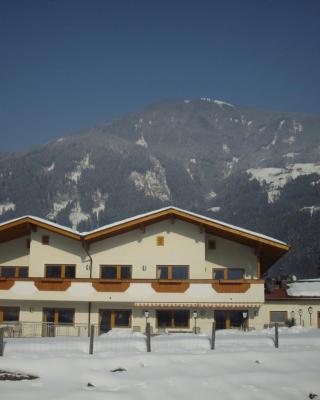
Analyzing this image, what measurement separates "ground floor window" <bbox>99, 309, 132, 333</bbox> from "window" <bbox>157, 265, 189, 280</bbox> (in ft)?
9.01

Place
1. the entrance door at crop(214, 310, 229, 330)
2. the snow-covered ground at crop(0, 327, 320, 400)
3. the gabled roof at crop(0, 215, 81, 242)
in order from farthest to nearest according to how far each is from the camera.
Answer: the gabled roof at crop(0, 215, 81, 242), the entrance door at crop(214, 310, 229, 330), the snow-covered ground at crop(0, 327, 320, 400)

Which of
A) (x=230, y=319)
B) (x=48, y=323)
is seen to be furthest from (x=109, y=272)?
(x=230, y=319)

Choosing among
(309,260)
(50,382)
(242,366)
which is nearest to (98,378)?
(50,382)

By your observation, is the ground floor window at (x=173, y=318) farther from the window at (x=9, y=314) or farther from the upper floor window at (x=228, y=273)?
the window at (x=9, y=314)

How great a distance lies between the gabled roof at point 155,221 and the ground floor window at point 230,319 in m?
3.73

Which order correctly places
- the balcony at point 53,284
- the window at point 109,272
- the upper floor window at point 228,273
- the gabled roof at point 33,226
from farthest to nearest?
the window at point 109,272
the upper floor window at point 228,273
the gabled roof at point 33,226
the balcony at point 53,284

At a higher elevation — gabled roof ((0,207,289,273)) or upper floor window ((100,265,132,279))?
gabled roof ((0,207,289,273))

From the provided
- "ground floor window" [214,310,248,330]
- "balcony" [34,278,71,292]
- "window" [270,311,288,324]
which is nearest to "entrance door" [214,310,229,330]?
"ground floor window" [214,310,248,330]

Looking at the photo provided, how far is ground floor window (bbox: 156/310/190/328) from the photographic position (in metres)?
30.6

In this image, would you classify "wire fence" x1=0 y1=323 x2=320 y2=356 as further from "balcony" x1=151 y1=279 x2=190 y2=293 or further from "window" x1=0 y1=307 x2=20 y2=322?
"window" x1=0 y1=307 x2=20 y2=322

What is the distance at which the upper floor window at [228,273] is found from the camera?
104 feet

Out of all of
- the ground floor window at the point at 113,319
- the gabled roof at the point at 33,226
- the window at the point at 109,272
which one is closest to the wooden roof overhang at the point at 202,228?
the gabled roof at the point at 33,226

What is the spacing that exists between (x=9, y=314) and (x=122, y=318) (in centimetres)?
641

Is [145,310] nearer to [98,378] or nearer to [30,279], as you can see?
[30,279]
